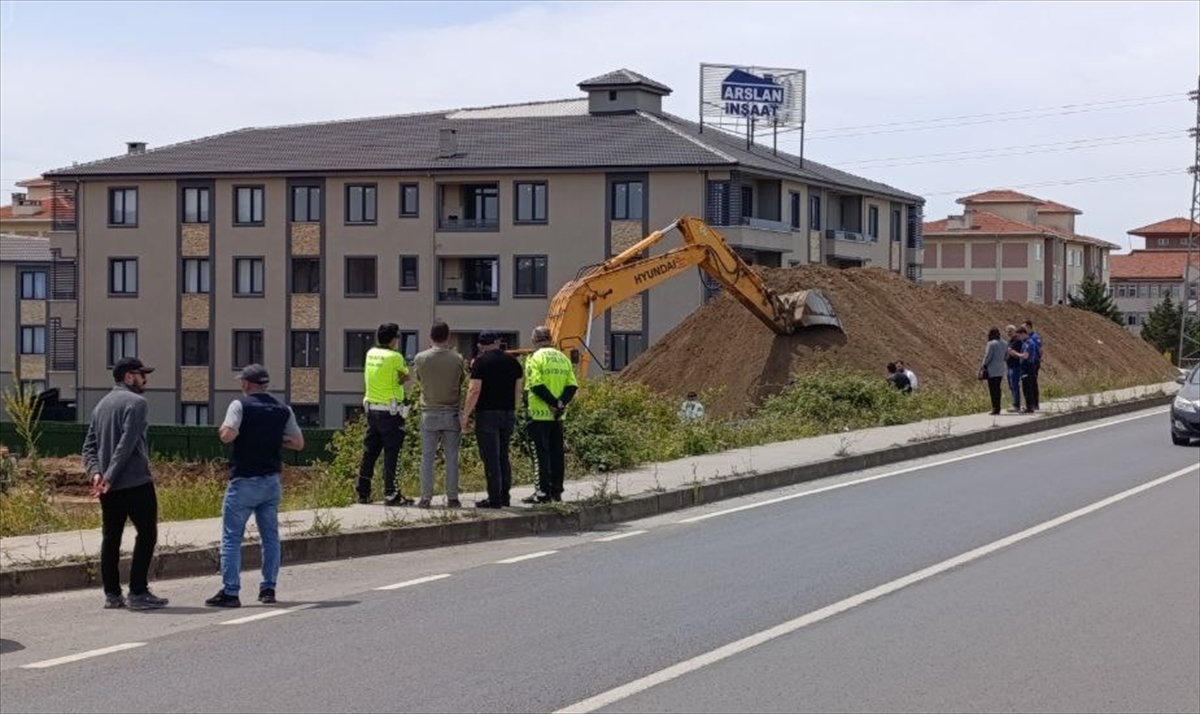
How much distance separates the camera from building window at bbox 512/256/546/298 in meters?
61.7

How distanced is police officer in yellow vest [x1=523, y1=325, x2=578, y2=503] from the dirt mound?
1932cm

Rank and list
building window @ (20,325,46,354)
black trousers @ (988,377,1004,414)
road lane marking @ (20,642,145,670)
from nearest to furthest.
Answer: road lane marking @ (20,642,145,670), black trousers @ (988,377,1004,414), building window @ (20,325,46,354)

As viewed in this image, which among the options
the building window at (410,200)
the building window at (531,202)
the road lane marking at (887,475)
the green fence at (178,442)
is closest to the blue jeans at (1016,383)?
the road lane marking at (887,475)

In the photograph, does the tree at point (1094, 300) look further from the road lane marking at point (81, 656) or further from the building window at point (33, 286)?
the road lane marking at point (81, 656)

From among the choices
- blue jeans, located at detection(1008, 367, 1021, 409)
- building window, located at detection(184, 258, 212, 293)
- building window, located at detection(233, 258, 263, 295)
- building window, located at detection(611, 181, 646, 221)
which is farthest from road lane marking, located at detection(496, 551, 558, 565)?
building window, located at detection(184, 258, 212, 293)

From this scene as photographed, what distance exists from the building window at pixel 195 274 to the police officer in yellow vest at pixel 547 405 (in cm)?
5166

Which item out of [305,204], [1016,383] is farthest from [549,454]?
[305,204]

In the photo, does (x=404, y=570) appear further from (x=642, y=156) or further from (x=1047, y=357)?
(x=642, y=156)

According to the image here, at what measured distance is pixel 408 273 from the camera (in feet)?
207

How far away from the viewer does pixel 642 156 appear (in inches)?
2347

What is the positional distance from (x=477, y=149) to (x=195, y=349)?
1413 centimetres

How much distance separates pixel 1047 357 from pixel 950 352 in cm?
666

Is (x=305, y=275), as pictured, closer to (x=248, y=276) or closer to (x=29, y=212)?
(x=248, y=276)

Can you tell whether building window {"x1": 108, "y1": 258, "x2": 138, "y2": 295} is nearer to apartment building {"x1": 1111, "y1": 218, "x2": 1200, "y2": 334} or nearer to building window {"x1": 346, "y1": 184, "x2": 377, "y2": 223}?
building window {"x1": 346, "y1": 184, "x2": 377, "y2": 223}
